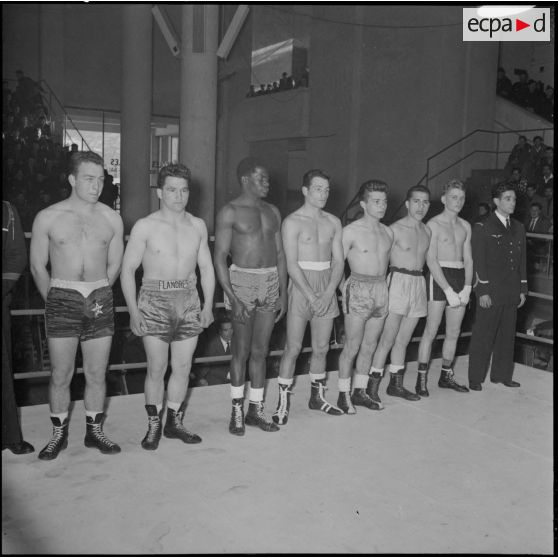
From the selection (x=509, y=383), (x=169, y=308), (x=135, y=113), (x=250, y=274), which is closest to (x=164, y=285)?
(x=169, y=308)

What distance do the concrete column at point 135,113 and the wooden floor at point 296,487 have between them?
9.27 metres

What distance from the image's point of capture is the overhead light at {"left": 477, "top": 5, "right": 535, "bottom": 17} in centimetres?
346

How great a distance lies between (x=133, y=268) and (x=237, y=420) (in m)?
1.19

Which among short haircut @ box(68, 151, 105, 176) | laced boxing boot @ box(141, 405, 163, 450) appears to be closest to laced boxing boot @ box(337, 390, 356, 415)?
laced boxing boot @ box(141, 405, 163, 450)

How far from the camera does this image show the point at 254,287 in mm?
4320

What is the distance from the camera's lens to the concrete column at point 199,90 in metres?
9.40

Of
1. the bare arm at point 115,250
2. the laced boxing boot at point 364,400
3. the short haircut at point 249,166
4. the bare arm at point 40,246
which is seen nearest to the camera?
the bare arm at point 40,246

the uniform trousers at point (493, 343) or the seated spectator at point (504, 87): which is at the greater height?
the seated spectator at point (504, 87)

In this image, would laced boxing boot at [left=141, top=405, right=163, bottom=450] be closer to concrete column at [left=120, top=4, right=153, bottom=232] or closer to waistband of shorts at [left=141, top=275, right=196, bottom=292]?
waistband of shorts at [left=141, top=275, right=196, bottom=292]

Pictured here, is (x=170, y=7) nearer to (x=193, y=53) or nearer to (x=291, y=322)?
(x=193, y=53)

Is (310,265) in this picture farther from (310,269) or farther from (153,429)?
(153,429)

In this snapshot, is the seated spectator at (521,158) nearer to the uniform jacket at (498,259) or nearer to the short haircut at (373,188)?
the uniform jacket at (498,259)

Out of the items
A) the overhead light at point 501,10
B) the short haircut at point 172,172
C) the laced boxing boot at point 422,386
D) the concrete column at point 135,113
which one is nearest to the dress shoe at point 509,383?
the laced boxing boot at point 422,386

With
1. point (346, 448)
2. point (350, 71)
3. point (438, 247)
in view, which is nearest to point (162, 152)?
point (350, 71)
